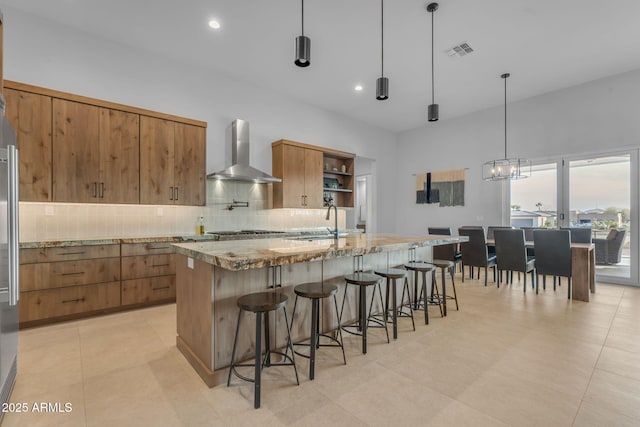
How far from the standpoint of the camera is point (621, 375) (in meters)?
2.07

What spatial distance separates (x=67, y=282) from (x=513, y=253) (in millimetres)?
5742

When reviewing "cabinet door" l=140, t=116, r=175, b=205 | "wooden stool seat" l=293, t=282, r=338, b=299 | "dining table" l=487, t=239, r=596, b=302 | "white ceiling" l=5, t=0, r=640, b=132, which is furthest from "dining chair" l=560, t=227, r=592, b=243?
"cabinet door" l=140, t=116, r=175, b=205

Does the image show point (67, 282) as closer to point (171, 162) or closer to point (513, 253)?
point (171, 162)

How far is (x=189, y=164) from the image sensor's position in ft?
13.6

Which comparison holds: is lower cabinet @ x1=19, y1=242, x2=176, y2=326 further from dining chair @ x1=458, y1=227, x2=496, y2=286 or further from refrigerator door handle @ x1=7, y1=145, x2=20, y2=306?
dining chair @ x1=458, y1=227, x2=496, y2=286

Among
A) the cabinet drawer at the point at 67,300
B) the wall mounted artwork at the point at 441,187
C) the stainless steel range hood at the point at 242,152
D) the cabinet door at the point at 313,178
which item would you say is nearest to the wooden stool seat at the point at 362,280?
the stainless steel range hood at the point at 242,152

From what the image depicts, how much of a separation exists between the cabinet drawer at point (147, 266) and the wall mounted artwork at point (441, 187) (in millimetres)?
5823

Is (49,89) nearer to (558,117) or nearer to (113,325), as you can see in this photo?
(113,325)

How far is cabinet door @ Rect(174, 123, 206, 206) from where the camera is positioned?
4047mm

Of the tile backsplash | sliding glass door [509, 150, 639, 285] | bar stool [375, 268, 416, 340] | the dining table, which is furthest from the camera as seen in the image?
sliding glass door [509, 150, 639, 285]

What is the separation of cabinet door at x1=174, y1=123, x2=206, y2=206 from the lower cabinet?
788mm

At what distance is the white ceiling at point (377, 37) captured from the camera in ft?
10.6

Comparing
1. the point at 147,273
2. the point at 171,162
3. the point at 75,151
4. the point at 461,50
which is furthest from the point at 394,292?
the point at 75,151

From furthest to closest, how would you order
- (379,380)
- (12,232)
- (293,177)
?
(293,177) → (379,380) → (12,232)
